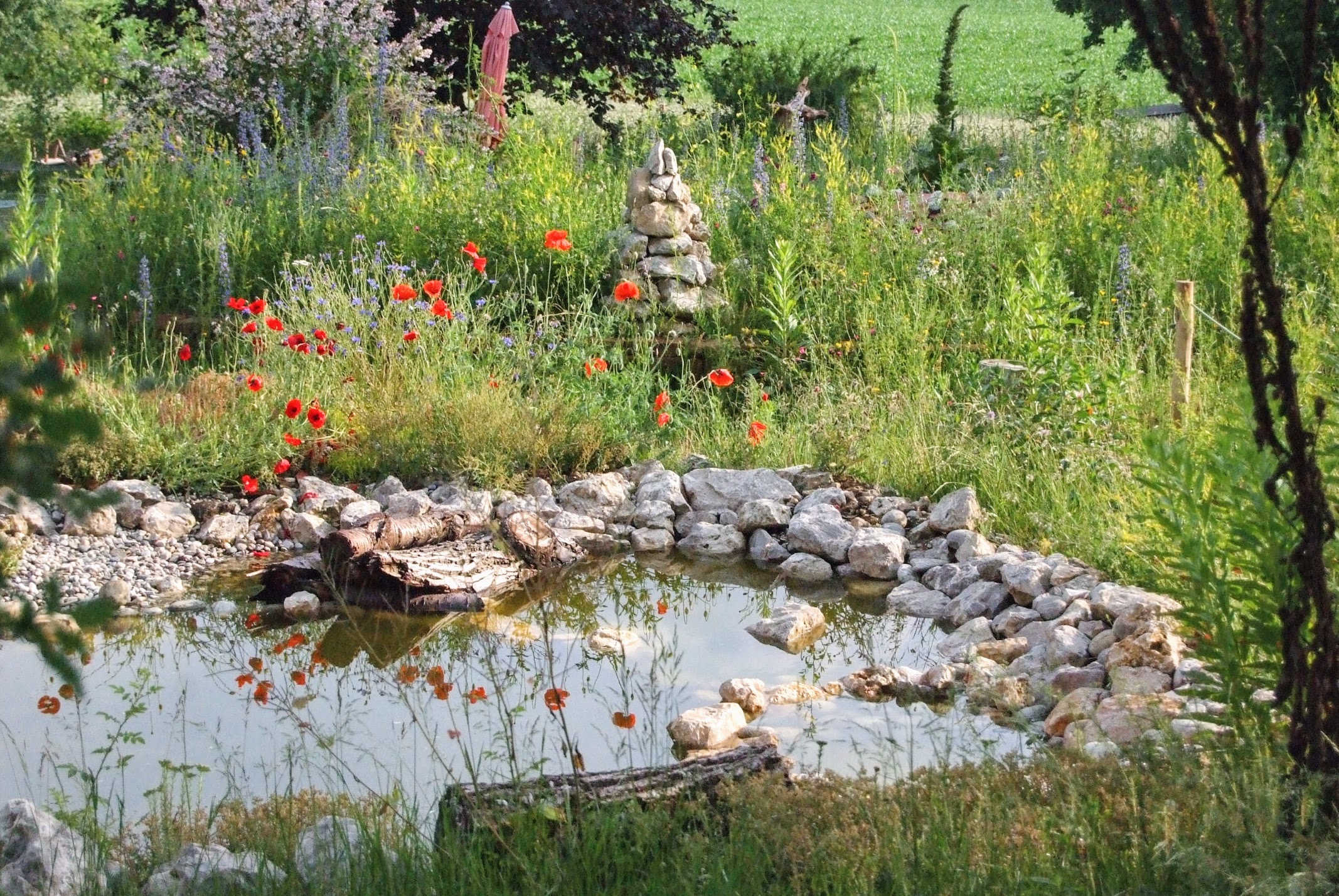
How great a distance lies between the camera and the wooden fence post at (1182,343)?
5.25 m

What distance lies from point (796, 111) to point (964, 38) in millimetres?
25663

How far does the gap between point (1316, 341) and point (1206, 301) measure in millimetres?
3865

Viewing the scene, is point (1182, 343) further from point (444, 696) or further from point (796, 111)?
point (796, 111)

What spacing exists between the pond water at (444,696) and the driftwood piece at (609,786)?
62mm

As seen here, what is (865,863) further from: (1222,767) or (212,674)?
(212,674)

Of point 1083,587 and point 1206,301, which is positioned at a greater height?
point 1206,301

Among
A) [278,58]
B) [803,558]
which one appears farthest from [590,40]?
[803,558]

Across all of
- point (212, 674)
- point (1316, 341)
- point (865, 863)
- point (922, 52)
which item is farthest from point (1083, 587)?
point (922, 52)

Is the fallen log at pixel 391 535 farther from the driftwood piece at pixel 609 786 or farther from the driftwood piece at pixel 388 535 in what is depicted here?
the driftwood piece at pixel 609 786

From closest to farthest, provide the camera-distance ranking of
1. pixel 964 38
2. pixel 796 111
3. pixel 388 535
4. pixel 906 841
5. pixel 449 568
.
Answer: pixel 906 841 < pixel 449 568 < pixel 388 535 < pixel 796 111 < pixel 964 38

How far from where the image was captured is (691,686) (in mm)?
4078

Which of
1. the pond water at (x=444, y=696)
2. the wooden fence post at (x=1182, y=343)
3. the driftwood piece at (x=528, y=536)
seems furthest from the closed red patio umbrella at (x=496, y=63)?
the wooden fence post at (x=1182, y=343)

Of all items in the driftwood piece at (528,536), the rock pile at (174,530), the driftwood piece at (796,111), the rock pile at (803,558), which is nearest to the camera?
the rock pile at (803,558)

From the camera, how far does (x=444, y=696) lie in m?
3.76
